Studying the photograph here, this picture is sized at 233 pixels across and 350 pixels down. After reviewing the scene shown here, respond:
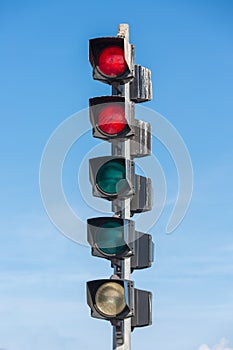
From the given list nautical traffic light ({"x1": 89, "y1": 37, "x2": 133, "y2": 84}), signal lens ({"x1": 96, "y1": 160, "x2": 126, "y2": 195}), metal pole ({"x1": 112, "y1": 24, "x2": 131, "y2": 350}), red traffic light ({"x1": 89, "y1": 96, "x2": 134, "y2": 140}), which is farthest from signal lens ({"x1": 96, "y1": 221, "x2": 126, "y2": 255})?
nautical traffic light ({"x1": 89, "y1": 37, "x2": 133, "y2": 84})

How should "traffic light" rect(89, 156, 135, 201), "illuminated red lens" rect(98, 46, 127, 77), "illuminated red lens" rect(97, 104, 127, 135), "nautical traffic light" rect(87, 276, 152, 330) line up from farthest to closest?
"illuminated red lens" rect(98, 46, 127, 77)
"illuminated red lens" rect(97, 104, 127, 135)
"traffic light" rect(89, 156, 135, 201)
"nautical traffic light" rect(87, 276, 152, 330)

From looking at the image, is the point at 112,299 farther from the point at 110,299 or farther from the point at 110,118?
the point at 110,118

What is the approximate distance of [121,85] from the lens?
7531mm

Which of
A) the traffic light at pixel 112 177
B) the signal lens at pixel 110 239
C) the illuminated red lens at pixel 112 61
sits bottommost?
the signal lens at pixel 110 239

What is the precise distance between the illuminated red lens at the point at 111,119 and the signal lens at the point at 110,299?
1.65m

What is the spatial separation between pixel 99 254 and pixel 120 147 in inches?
48.9

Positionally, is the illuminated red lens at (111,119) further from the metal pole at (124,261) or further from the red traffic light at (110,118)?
the metal pole at (124,261)

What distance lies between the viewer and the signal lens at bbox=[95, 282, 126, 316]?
6.85m

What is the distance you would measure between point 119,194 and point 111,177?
21 centimetres

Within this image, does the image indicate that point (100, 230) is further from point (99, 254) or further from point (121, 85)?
point (121, 85)

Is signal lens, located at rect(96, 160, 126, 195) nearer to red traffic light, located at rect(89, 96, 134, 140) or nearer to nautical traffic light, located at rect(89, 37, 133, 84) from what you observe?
red traffic light, located at rect(89, 96, 134, 140)

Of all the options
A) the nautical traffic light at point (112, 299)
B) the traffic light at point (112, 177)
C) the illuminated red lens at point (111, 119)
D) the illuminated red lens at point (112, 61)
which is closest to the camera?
the nautical traffic light at point (112, 299)

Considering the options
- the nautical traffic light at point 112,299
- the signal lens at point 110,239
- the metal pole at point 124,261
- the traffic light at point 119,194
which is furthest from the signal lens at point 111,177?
the nautical traffic light at point 112,299

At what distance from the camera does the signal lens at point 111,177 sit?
703 centimetres
